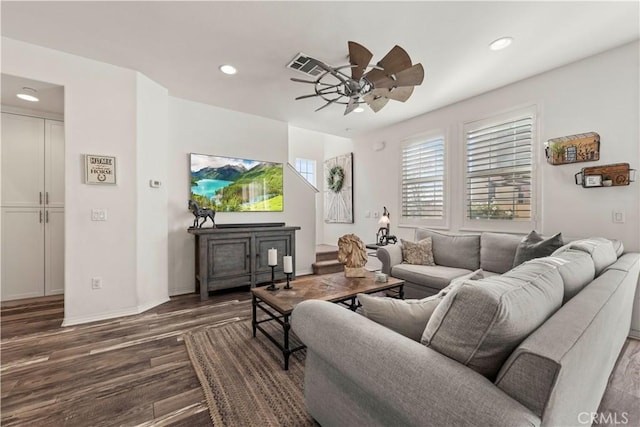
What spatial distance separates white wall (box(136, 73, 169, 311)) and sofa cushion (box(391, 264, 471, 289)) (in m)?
2.93

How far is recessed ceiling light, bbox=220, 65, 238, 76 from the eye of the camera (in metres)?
2.89

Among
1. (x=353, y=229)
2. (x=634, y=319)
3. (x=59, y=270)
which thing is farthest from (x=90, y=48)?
(x=634, y=319)

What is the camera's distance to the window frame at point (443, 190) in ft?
13.1

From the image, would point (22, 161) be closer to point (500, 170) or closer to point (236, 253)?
point (236, 253)

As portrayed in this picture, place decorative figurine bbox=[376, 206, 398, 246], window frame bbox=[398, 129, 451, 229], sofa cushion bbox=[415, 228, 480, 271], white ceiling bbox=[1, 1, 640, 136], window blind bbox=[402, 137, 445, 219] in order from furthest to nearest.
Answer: decorative figurine bbox=[376, 206, 398, 246] < window blind bbox=[402, 137, 445, 219] < window frame bbox=[398, 129, 451, 229] < sofa cushion bbox=[415, 228, 480, 271] < white ceiling bbox=[1, 1, 640, 136]

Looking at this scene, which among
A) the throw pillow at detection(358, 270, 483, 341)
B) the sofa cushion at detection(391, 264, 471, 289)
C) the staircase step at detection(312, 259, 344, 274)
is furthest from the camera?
the staircase step at detection(312, 259, 344, 274)

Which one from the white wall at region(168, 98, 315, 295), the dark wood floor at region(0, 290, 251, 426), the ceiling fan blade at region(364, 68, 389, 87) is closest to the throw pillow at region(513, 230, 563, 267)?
the ceiling fan blade at region(364, 68, 389, 87)

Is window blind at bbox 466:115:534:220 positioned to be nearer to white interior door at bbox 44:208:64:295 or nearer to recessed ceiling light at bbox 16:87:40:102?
recessed ceiling light at bbox 16:87:40:102

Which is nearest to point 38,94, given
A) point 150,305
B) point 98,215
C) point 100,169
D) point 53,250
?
point 100,169

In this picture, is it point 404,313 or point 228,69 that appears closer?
point 404,313

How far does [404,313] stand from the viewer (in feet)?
3.60

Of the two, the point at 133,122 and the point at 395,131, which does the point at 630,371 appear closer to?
the point at 395,131

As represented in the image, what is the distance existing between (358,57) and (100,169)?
282 centimetres

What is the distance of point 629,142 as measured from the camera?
2.47 meters
